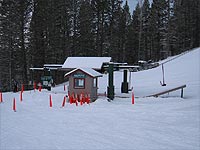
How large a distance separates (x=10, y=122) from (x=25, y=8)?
999 inches

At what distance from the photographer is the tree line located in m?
37.4

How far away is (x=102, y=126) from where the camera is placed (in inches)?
508

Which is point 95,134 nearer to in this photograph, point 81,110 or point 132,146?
point 132,146

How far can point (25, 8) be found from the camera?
3612 cm

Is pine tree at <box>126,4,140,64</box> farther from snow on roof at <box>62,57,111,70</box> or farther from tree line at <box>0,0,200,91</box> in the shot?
snow on roof at <box>62,57,111,70</box>

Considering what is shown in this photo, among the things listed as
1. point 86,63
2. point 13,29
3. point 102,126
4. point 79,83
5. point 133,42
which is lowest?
point 102,126

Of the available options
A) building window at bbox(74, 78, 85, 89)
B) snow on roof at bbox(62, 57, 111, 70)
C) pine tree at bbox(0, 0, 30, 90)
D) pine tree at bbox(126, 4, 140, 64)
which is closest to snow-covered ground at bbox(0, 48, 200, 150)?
building window at bbox(74, 78, 85, 89)

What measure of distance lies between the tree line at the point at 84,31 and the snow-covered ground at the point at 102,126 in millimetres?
17896

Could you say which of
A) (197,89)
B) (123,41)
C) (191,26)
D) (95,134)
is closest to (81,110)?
(95,134)

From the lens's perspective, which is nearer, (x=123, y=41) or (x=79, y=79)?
(x=79, y=79)

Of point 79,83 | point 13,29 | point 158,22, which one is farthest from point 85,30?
point 79,83

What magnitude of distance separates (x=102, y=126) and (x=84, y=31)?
34760mm

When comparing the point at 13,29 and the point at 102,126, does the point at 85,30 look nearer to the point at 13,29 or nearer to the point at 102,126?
the point at 13,29

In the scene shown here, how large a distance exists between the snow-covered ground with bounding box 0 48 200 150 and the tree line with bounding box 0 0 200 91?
1790 cm
